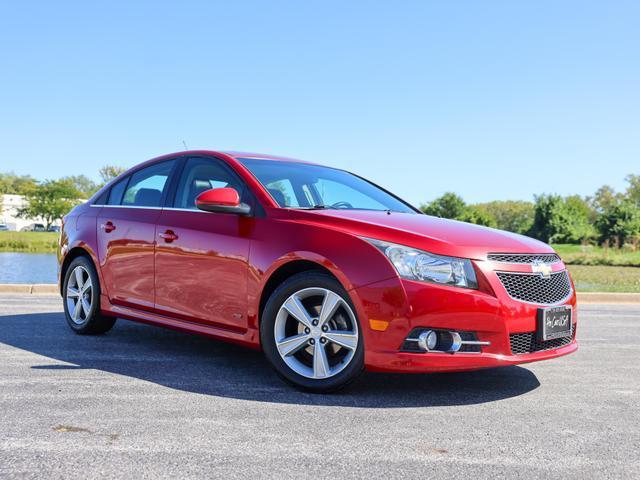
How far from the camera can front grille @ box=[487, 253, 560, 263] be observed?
393 cm

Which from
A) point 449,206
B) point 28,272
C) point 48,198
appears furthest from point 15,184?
point 28,272

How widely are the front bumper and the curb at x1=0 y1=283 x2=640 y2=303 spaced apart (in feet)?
27.0

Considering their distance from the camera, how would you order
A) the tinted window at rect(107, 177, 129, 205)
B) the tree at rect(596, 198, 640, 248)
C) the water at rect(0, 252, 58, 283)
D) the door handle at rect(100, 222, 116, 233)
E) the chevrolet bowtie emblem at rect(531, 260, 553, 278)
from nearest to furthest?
the chevrolet bowtie emblem at rect(531, 260, 553, 278) → the door handle at rect(100, 222, 116, 233) → the tinted window at rect(107, 177, 129, 205) → the water at rect(0, 252, 58, 283) → the tree at rect(596, 198, 640, 248)

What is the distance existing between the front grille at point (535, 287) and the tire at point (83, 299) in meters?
3.64

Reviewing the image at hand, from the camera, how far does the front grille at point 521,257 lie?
3930 millimetres

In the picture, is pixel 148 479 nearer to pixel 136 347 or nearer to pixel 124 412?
pixel 124 412

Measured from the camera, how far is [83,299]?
6051 mm

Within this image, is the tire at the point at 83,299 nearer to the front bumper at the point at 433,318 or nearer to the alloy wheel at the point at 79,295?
the alloy wheel at the point at 79,295

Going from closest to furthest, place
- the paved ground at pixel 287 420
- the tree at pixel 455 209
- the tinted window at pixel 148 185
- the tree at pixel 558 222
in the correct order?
the paved ground at pixel 287 420
the tinted window at pixel 148 185
the tree at pixel 558 222
the tree at pixel 455 209

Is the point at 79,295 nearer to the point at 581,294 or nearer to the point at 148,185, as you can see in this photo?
the point at 148,185

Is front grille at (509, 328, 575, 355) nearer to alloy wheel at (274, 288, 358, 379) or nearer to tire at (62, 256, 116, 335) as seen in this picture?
alloy wheel at (274, 288, 358, 379)

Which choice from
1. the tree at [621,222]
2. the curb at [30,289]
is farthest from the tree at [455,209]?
the curb at [30,289]

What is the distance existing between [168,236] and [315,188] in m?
1.20

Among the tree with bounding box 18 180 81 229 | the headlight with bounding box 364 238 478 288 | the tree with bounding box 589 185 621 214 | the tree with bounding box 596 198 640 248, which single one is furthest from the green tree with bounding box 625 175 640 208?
the headlight with bounding box 364 238 478 288
